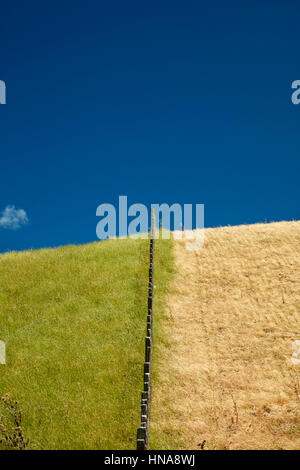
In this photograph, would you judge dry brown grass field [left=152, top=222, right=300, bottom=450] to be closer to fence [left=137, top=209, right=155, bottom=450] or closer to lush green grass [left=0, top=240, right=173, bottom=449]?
fence [left=137, top=209, right=155, bottom=450]

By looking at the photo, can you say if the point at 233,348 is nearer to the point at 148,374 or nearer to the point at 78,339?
the point at 148,374

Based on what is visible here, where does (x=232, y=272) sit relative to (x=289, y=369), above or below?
above

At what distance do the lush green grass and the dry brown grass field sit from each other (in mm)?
1418

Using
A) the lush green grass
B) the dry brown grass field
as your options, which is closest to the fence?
the lush green grass

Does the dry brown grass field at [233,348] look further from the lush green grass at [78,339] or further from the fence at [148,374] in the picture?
the lush green grass at [78,339]

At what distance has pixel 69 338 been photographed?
17.8 meters

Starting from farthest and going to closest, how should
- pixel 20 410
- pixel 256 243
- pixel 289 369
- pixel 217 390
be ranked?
pixel 256 243 → pixel 289 369 → pixel 217 390 → pixel 20 410

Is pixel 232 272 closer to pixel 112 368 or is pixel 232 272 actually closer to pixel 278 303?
pixel 278 303

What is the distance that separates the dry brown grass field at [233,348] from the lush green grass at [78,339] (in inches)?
55.8

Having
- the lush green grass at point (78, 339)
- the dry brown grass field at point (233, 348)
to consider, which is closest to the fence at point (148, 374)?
the lush green grass at point (78, 339)
